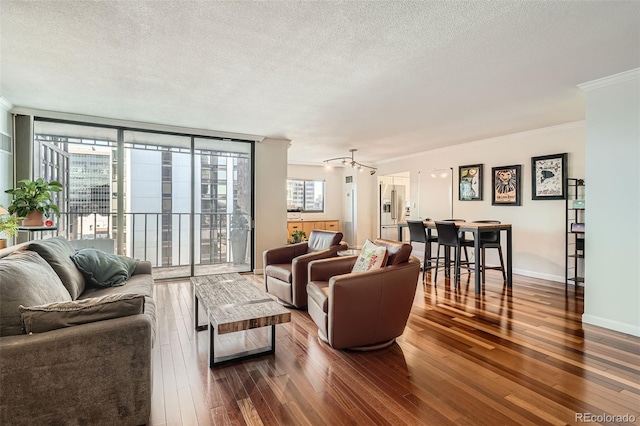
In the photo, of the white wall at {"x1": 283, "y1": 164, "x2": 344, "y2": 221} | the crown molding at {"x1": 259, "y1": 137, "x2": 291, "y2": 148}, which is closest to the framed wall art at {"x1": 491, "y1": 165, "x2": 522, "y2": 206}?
the crown molding at {"x1": 259, "y1": 137, "x2": 291, "y2": 148}

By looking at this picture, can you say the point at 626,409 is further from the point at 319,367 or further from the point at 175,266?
the point at 175,266

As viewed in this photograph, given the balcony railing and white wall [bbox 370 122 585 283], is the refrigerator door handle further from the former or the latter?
the balcony railing

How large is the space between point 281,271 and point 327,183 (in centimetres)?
576

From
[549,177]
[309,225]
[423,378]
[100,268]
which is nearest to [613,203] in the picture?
[549,177]

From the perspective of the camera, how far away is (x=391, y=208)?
8891mm

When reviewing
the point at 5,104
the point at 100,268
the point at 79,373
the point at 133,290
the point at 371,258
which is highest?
the point at 5,104

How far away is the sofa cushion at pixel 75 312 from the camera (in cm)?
152

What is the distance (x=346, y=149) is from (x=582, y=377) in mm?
5292

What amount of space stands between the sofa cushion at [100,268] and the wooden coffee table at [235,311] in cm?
66

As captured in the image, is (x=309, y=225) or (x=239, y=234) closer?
(x=239, y=234)

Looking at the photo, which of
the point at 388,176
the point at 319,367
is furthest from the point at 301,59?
the point at 388,176

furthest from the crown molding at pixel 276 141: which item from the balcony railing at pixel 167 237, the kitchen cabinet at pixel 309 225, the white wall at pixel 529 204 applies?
the white wall at pixel 529 204

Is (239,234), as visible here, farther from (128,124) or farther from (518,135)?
(518,135)

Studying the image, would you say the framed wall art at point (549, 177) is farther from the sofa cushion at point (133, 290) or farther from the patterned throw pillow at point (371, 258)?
the sofa cushion at point (133, 290)
